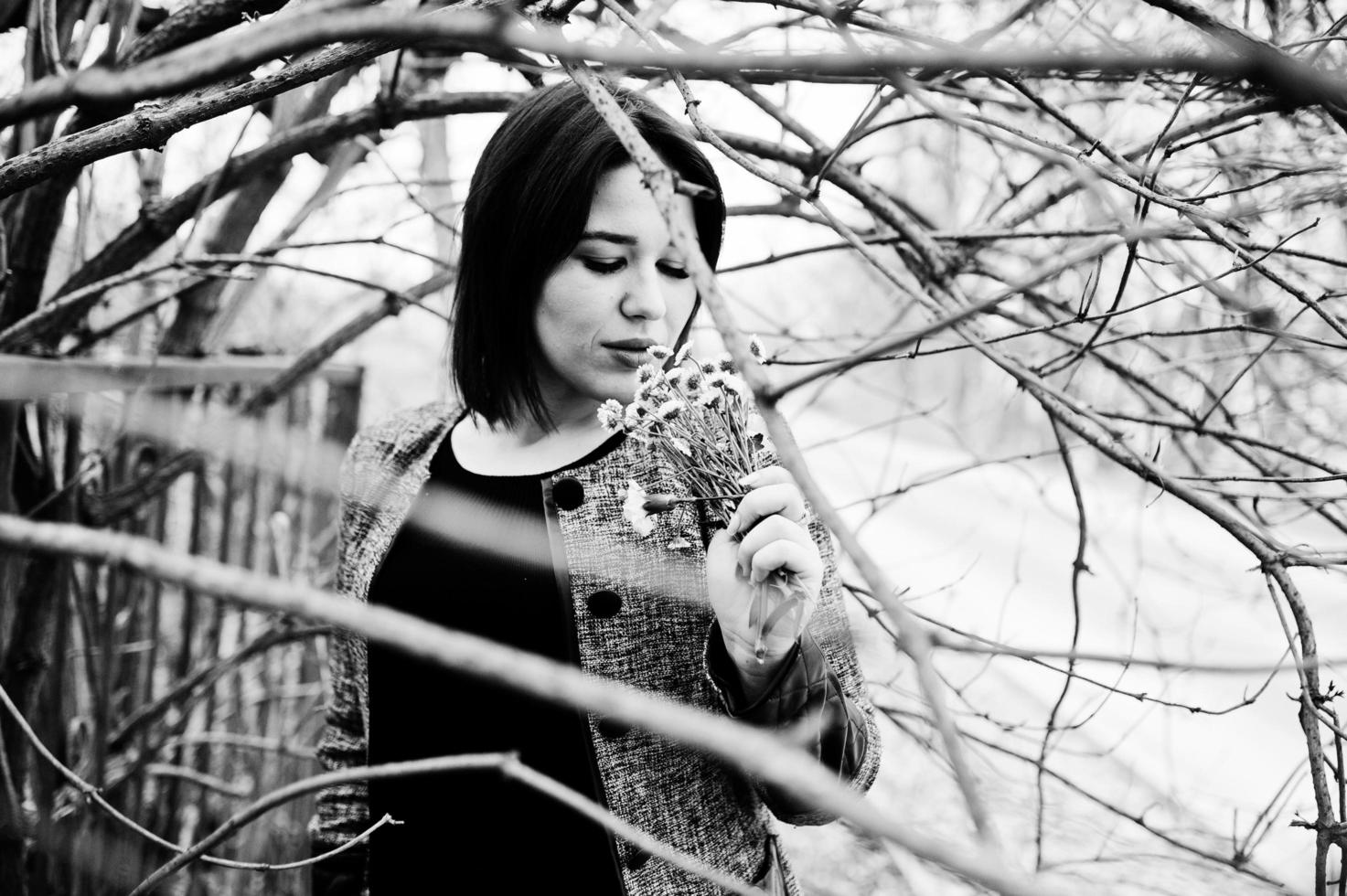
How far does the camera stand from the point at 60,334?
5.42 feet

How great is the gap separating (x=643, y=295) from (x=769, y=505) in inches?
20.0

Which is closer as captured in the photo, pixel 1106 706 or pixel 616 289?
pixel 616 289

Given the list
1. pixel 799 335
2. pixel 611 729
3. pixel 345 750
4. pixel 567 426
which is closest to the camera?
pixel 611 729

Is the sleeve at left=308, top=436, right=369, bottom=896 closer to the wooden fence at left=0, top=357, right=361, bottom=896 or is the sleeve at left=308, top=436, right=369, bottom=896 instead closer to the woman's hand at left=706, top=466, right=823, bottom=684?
the wooden fence at left=0, top=357, right=361, bottom=896

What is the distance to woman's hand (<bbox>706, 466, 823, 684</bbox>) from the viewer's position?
84 cm

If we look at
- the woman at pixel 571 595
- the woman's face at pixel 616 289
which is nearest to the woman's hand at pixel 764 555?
the woman at pixel 571 595

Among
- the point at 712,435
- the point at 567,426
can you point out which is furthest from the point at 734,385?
the point at 567,426

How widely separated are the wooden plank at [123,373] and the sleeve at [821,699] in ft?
3.55

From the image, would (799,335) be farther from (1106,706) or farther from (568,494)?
(1106,706)

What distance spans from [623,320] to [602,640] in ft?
1.48

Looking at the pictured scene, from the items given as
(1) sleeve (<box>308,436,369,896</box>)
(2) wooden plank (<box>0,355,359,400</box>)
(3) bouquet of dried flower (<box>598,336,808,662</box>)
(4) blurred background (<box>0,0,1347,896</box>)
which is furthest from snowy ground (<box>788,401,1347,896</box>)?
(2) wooden plank (<box>0,355,359,400</box>)

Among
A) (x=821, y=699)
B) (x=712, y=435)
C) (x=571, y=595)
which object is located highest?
(x=712, y=435)

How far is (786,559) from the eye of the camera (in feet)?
2.73

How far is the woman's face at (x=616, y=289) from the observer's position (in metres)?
1.27
